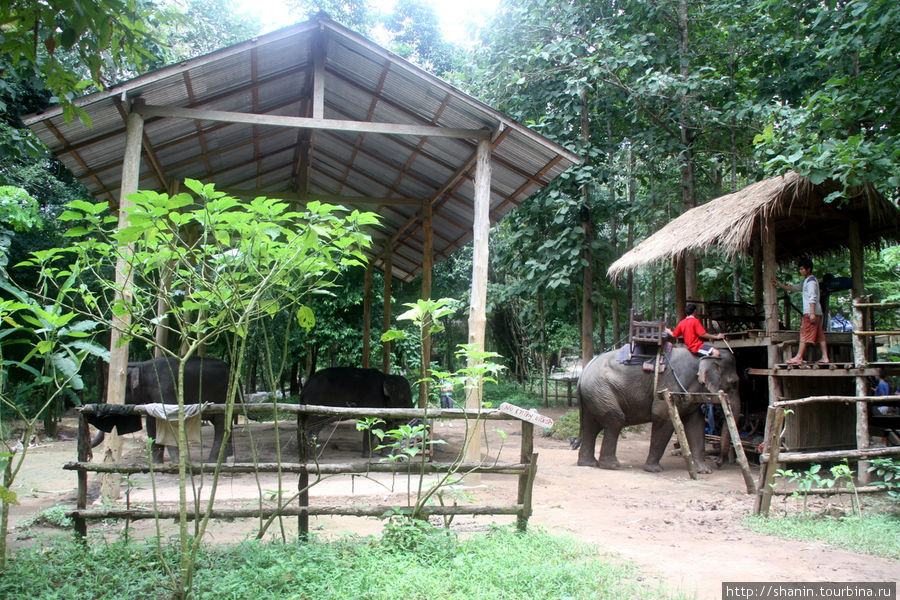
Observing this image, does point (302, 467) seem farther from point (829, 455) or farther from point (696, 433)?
point (696, 433)

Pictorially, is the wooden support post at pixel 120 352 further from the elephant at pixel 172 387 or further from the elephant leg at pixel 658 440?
the elephant leg at pixel 658 440

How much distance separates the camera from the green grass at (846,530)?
188 inches

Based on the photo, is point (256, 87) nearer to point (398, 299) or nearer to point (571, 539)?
point (571, 539)

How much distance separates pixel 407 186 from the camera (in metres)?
10.2

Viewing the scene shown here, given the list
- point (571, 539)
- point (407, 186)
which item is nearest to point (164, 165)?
point (407, 186)

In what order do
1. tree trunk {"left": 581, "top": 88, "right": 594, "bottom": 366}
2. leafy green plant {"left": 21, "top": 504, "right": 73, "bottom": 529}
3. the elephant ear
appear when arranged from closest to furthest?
leafy green plant {"left": 21, "top": 504, "right": 73, "bottom": 529}
the elephant ear
tree trunk {"left": 581, "top": 88, "right": 594, "bottom": 366}

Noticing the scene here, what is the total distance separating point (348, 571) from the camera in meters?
3.82

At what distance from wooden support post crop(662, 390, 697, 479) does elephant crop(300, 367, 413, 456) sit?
386cm

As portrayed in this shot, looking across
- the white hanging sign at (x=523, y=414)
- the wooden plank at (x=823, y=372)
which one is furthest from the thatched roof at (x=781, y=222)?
the white hanging sign at (x=523, y=414)

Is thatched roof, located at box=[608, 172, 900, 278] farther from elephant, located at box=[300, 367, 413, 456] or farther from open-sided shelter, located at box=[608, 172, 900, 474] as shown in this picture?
elephant, located at box=[300, 367, 413, 456]

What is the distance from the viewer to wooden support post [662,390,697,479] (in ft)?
27.6

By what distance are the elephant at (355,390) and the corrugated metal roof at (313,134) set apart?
2772 millimetres

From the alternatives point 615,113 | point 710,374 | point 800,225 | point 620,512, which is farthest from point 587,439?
point 615,113

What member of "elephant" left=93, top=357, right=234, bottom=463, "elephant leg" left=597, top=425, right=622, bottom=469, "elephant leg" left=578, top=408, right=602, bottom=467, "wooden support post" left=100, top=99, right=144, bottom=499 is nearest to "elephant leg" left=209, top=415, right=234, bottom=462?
"elephant" left=93, top=357, right=234, bottom=463
